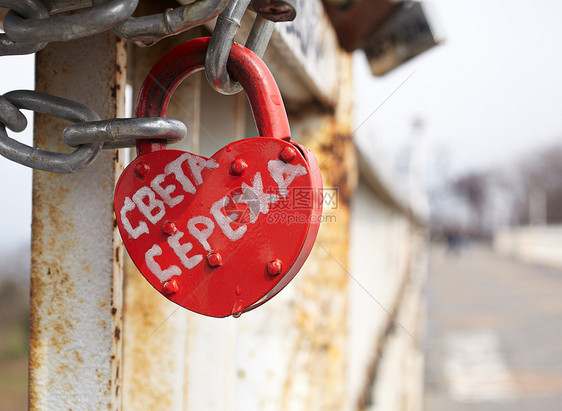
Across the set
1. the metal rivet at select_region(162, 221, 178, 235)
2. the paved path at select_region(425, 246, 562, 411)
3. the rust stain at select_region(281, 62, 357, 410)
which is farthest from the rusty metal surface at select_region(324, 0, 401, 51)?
the paved path at select_region(425, 246, 562, 411)

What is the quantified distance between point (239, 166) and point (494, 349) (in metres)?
7.56

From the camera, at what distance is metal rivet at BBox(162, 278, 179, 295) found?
1.51 ft

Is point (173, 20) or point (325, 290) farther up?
point (173, 20)

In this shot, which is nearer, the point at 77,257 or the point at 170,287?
the point at 170,287

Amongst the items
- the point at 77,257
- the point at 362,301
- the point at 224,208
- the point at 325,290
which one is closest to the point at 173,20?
the point at 224,208

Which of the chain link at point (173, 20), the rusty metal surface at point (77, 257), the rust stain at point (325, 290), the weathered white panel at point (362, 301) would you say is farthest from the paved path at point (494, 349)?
the chain link at point (173, 20)

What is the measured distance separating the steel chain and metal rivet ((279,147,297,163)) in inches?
3.2

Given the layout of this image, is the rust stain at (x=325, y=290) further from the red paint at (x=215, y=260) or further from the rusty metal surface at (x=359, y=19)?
the red paint at (x=215, y=260)

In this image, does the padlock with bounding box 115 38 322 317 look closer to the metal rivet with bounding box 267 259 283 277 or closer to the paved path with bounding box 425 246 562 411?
the metal rivet with bounding box 267 259 283 277

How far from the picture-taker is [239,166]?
459 millimetres

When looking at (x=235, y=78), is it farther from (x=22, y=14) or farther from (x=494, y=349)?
(x=494, y=349)

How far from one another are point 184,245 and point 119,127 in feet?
0.40

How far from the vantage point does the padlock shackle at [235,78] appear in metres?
0.46

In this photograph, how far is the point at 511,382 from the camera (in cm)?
562
